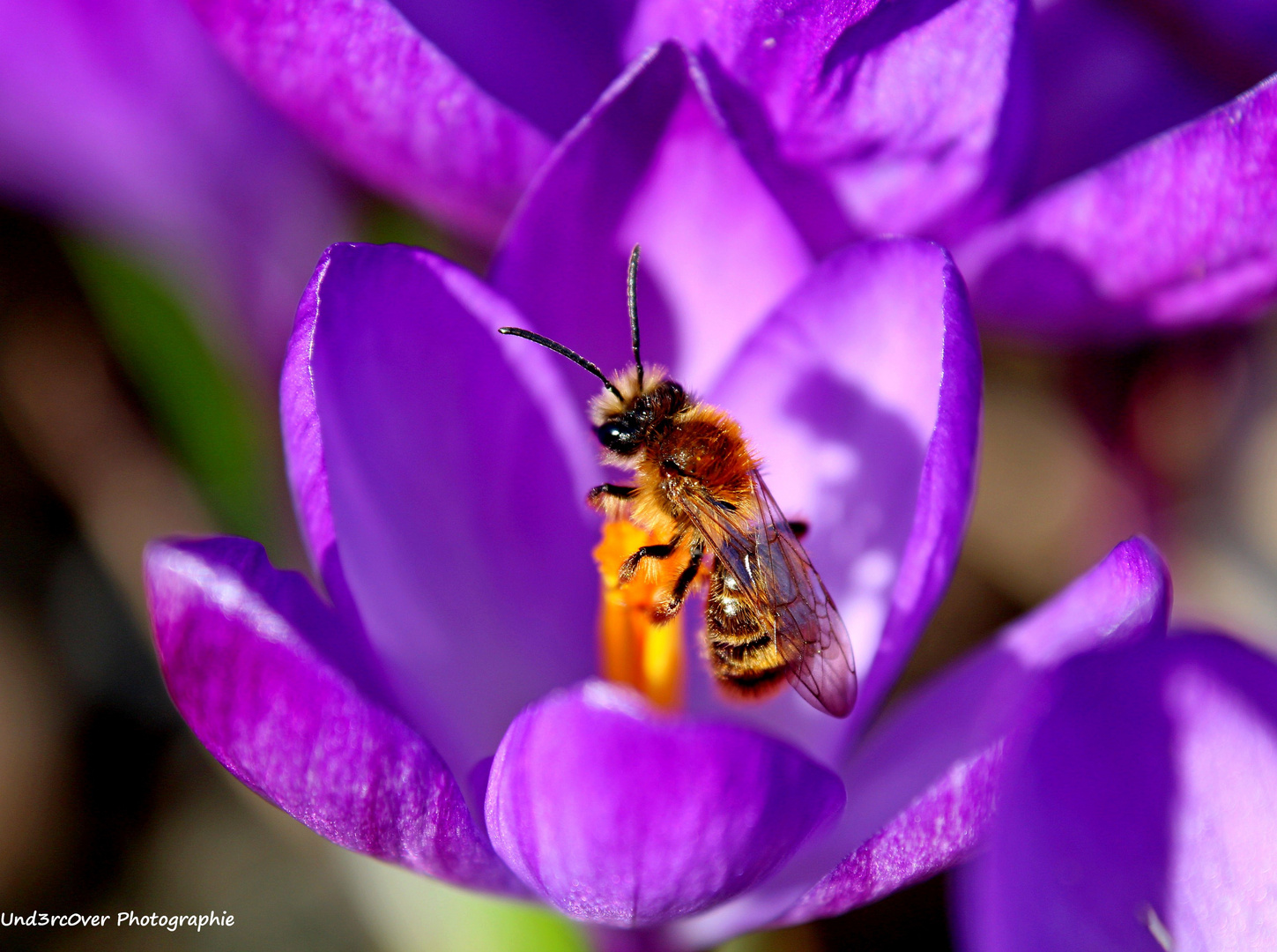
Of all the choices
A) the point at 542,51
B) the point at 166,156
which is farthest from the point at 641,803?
the point at 166,156

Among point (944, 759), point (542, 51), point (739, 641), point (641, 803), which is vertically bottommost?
point (944, 759)

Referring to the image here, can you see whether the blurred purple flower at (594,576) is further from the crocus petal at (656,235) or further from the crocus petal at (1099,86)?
the crocus petal at (1099,86)

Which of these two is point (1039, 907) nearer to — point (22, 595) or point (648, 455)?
point (648, 455)

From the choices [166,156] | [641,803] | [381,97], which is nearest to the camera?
[641,803]

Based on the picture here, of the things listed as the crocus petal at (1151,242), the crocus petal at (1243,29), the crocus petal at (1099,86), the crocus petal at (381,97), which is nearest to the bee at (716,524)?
the crocus petal at (381,97)

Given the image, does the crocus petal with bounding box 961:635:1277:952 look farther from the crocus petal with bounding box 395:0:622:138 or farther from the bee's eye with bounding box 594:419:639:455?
the crocus petal with bounding box 395:0:622:138

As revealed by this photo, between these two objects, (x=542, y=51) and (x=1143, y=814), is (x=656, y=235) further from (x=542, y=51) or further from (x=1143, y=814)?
(x=1143, y=814)

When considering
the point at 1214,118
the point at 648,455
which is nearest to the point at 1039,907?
the point at 648,455
